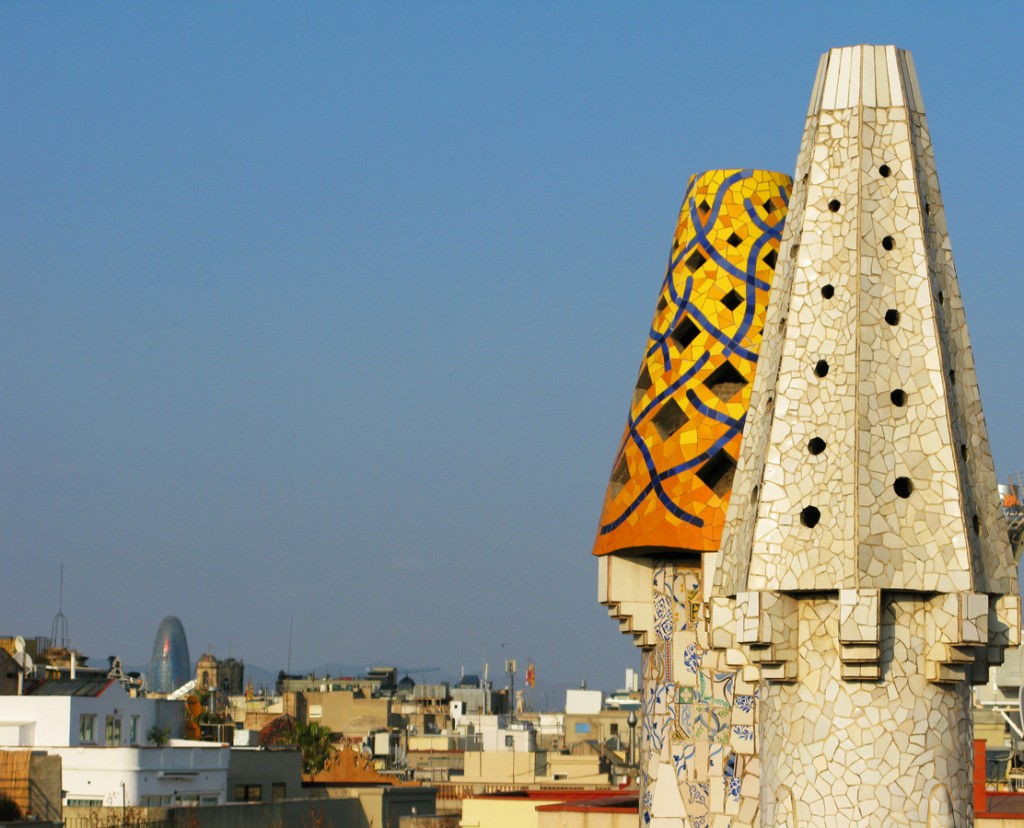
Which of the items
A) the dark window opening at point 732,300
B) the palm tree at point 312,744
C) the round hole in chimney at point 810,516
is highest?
the dark window opening at point 732,300

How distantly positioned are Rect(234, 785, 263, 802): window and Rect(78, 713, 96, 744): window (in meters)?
3.69

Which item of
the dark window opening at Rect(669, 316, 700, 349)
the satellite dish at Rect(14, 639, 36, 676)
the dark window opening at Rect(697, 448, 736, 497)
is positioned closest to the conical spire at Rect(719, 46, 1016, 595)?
the dark window opening at Rect(697, 448, 736, 497)

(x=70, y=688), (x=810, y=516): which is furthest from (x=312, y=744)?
(x=810, y=516)

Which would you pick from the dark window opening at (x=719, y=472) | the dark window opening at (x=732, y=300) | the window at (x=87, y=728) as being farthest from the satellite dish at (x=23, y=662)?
the dark window opening at (x=719, y=472)

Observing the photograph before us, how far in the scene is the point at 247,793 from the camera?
48719 mm

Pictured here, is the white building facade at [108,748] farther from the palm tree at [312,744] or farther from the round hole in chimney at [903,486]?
the round hole in chimney at [903,486]

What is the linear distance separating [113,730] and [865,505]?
3832 cm

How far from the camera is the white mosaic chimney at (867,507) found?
39.5 feet

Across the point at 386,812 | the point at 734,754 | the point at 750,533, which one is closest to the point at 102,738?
the point at 386,812

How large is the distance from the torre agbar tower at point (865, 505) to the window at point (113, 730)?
3681 centimetres

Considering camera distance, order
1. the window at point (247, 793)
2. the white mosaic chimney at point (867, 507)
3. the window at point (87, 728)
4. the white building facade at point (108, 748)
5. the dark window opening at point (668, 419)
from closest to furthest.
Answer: the white mosaic chimney at point (867, 507) → the dark window opening at point (668, 419) → the white building facade at point (108, 748) → the window at point (87, 728) → the window at point (247, 793)

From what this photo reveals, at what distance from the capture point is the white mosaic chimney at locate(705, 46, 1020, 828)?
12.0 m

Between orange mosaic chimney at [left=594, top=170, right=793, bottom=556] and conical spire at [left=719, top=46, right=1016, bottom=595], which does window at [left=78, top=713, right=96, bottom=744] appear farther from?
conical spire at [left=719, top=46, right=1016, bottom=595]

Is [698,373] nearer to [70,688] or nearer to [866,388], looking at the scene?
[866,388]
